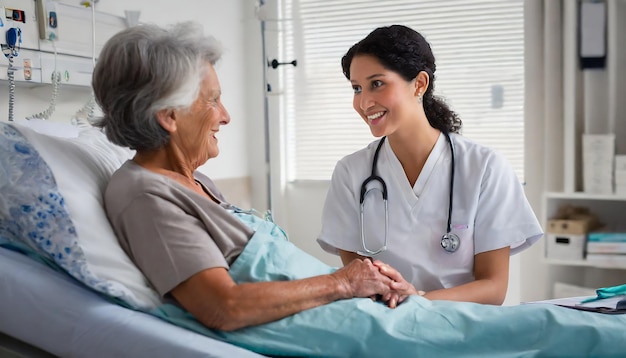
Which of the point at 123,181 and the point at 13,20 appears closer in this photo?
the point at 123,181

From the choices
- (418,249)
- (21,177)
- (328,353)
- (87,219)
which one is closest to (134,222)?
(87,219)

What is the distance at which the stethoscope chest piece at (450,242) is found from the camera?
1691 mm

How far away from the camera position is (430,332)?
1.13 metres

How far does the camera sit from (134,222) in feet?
3.86

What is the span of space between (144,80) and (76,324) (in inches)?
18.9

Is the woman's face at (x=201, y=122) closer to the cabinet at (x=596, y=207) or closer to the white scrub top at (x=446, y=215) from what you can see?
the white scrub top at (x=446, y=215)

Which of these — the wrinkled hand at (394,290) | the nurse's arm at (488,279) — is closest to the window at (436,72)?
the nurse's arm at (488,279)

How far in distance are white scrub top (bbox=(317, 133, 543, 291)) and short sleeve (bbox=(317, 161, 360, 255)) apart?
0.03m

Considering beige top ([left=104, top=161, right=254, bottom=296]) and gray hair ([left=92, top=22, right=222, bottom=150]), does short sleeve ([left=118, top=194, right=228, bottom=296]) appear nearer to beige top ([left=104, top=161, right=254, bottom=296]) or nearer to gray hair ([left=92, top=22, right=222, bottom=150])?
beige top ([left=104, top=161, right=254, bottom=296])

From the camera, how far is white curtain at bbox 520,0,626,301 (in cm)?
298

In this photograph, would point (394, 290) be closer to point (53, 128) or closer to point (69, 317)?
point (69, 317)

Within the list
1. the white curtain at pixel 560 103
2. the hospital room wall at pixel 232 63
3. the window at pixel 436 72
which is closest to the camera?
the white curtain at pixel 560 103

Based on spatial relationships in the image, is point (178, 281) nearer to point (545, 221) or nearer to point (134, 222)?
point (134, 222)

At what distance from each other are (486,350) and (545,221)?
2.12m
